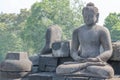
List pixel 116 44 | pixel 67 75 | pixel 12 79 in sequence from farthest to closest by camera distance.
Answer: pixel 12 79 < pixel 116 44 < pixel 67 75

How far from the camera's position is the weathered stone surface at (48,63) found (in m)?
6.43

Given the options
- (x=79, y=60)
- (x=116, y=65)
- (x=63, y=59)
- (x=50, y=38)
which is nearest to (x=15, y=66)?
(x=63, y=59)

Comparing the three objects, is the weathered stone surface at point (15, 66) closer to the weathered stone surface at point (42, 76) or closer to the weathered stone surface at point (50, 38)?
the weathered stone surface at point (42, 76)

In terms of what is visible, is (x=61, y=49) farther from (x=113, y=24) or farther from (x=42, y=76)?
(x=113, y=24)

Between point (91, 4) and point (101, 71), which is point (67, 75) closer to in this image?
point (101, 71)

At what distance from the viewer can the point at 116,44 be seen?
564cm

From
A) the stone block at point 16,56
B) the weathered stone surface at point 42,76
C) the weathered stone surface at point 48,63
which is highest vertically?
the stone block at point 16,56

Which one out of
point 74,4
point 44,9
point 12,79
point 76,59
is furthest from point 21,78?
point 74,4

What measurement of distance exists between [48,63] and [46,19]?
18.4 m

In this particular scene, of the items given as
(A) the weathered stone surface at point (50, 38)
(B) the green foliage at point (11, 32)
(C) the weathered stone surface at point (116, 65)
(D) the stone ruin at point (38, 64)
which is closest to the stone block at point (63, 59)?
(D) the stone ruin at point (38, 64)

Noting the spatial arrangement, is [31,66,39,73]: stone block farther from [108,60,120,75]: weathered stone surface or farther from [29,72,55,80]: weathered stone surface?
[108,60,120,75]: weathered stone surface

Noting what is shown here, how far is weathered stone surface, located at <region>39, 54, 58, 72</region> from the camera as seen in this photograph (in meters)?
6.43

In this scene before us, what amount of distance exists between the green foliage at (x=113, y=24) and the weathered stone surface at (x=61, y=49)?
19.4m

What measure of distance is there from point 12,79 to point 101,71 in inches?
79.0
